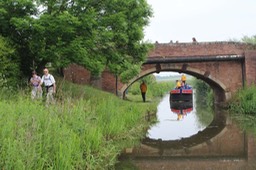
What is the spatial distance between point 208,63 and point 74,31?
11.7m

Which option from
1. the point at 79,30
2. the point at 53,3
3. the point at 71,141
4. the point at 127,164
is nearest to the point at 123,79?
the point at 79,30

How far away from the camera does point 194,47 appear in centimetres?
2097

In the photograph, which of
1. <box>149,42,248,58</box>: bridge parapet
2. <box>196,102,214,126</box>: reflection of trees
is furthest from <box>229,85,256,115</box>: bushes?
<box>149,42,248,58</box>: bridge parapet

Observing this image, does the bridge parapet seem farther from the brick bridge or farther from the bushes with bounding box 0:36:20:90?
the bushes with bounding box 0:36:20:90

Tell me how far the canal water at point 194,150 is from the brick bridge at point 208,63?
295 inches

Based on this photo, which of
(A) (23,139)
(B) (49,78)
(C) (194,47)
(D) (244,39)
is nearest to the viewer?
(A) (23,139)

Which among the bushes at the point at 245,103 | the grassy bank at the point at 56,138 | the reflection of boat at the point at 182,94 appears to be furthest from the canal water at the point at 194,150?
the reflection of boat at the point at 182,94

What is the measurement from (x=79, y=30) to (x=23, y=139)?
6.75 meters

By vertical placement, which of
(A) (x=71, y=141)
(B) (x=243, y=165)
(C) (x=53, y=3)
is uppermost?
(C) (x=53, y=3)

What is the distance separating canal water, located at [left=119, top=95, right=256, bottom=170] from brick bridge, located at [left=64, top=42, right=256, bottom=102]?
750 centimetres

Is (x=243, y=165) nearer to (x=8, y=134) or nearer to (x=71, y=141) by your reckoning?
(x=71, y=141)

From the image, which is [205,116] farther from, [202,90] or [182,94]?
[202,90]

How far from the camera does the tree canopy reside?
36.4 ft

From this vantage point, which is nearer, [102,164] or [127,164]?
[102,164]
